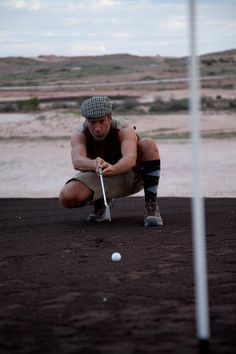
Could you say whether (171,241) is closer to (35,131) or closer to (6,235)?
(6,235)

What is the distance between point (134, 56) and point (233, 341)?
11687 cm

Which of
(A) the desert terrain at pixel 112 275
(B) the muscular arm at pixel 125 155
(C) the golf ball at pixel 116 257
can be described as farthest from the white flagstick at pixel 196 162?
(B) the muscular arm at pixel 125 155

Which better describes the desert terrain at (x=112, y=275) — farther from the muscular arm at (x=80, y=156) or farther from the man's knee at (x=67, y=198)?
the muscular arm at (x=80, y=156)

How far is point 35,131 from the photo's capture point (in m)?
26.1

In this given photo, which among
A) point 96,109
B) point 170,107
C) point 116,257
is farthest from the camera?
point 170,107

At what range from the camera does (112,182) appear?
775 cm

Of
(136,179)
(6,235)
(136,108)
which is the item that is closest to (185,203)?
(136,179)

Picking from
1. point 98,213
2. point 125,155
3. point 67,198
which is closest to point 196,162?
point 125,155

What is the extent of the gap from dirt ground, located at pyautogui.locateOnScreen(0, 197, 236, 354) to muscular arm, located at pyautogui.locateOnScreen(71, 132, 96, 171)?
56cm

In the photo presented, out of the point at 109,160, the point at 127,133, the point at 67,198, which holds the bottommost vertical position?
the point at 67,198

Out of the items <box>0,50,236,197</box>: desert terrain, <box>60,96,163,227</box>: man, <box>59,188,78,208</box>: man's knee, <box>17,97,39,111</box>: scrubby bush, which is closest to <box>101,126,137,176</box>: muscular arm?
<box>60,96,163,227</box>: man

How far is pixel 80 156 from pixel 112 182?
1.54 ft

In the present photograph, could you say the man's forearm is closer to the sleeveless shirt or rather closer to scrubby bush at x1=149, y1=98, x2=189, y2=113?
the sleeveless shirt

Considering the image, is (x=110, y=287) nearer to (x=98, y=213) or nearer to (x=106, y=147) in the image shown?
(x=106, y=147)
